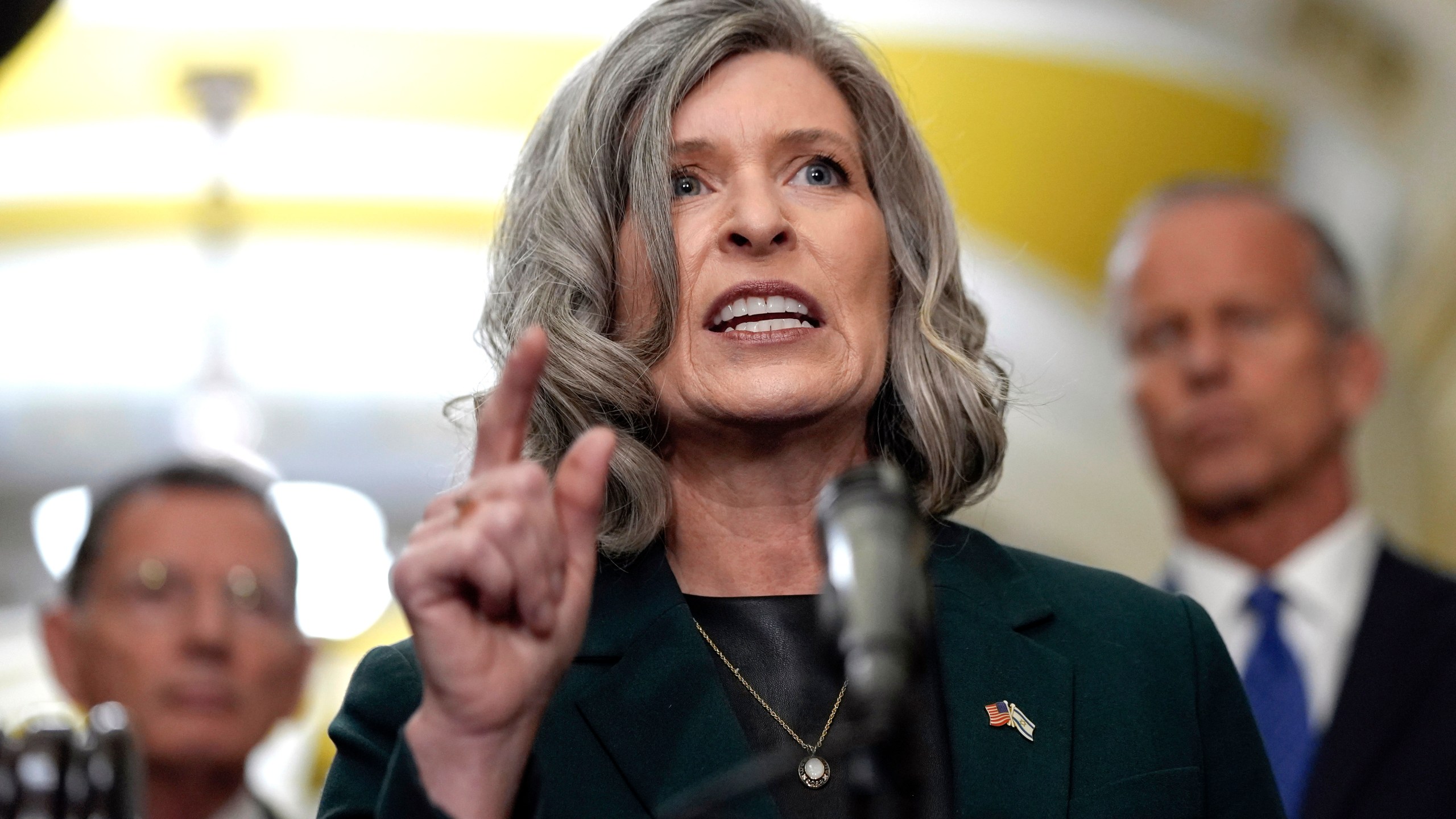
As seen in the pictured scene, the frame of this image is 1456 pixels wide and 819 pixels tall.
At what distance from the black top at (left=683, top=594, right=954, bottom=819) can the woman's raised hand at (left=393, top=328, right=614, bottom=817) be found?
1.14 ft

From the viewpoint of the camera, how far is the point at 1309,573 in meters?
3.35

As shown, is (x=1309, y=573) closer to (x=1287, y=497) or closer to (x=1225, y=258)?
(x=1287, y=497)

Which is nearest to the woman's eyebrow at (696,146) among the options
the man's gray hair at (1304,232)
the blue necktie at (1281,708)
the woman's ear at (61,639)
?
the blue necktie at (1281,708)

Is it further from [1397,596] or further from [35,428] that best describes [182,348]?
[1397,596]

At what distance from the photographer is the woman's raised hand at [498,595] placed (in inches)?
64.4

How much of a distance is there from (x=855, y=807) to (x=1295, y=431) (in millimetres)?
2416

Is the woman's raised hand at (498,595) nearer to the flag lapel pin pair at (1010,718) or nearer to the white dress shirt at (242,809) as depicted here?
the flag lapel pin pair at (1010,718)

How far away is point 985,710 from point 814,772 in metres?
0.20

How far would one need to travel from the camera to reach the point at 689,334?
7.16 ft

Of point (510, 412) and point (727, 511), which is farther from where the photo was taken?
point (727, 511)

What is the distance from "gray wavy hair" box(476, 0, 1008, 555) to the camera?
2.21 metres

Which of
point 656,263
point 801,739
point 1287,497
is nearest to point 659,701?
point 801,739

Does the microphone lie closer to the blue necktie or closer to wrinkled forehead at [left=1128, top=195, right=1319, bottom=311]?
the blue necktie

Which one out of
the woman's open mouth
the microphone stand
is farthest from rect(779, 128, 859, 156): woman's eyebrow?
the microphone stand
